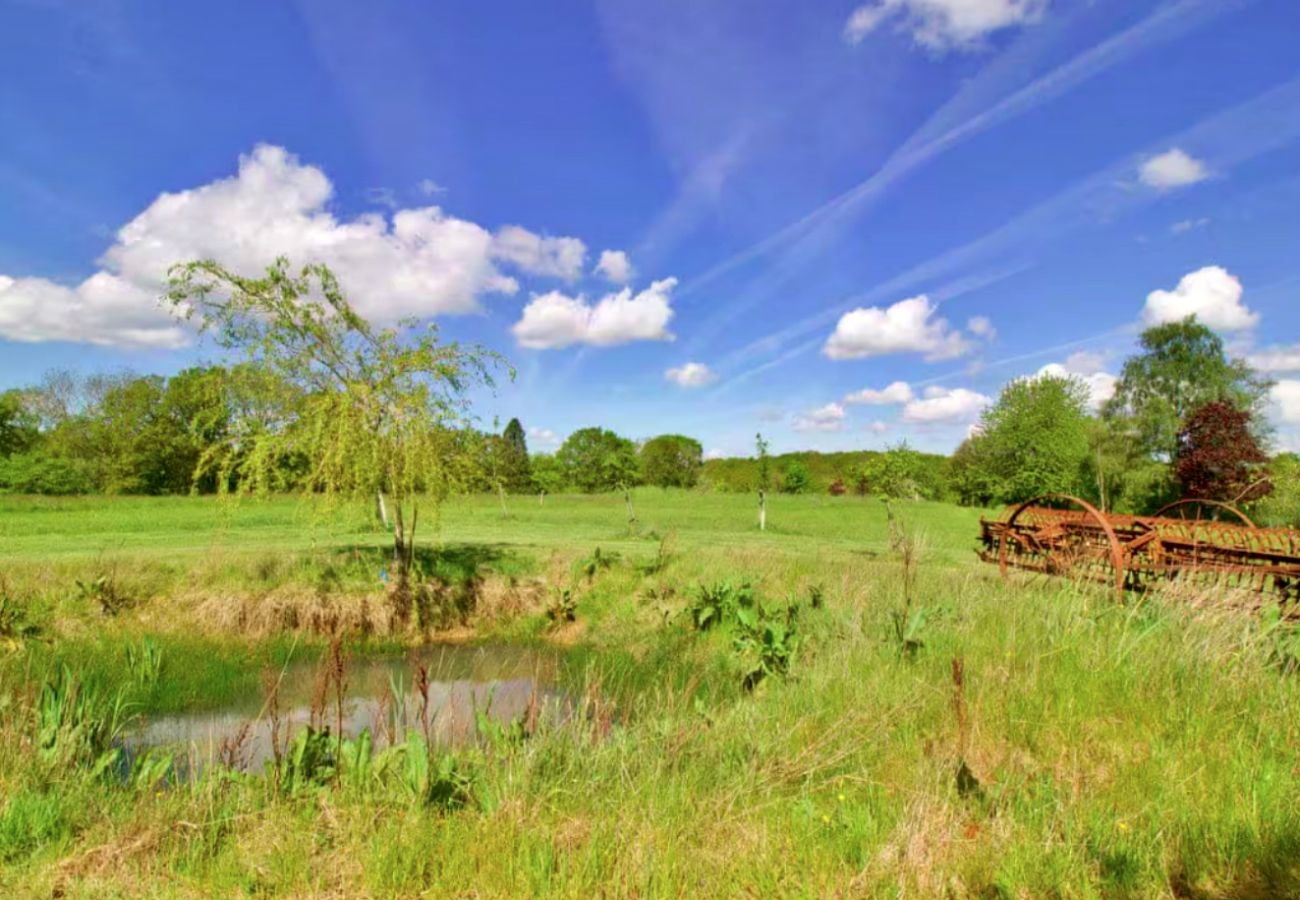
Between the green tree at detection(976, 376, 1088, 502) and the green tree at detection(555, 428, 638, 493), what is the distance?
3226 centimetres

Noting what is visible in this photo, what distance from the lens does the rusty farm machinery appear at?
7.42m

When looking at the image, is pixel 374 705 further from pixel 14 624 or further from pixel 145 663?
pixel 14 624

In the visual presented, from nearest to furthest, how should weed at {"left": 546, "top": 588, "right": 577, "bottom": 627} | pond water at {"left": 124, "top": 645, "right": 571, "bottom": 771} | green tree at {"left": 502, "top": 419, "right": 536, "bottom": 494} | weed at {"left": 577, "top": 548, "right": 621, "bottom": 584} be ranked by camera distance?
1. pond water at {"left": 124, "top": 645, "right": 571, "bottom": 771}
2. weed at {"left": 546, "top": 588, "right": 577, "bottom": 627}
3. weed at {"left": 577, "top": 548, "right": 621, "bottom": 584}
4. green tree at {"left": 502, "top": 419, "right": 536, "bottom": 494}

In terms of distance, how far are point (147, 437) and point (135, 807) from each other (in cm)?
5586

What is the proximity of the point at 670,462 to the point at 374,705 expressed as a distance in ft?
249

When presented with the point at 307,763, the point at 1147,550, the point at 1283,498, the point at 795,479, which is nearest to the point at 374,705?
the point at 307,763

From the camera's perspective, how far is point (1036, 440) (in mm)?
43812

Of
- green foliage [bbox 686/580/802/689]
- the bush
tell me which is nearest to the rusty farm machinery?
green foliage [bbox 686/580/802/689]

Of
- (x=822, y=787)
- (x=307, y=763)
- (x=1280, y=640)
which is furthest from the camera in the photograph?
(x=1280, y=640)

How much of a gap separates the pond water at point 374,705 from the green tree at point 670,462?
2706 inches

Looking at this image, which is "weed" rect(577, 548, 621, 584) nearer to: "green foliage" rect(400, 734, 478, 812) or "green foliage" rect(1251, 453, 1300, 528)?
"green foliage" rect(400, 734, 478, 812)

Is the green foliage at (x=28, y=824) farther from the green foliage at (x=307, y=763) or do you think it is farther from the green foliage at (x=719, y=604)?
the green foliage at (x=719, y=604)

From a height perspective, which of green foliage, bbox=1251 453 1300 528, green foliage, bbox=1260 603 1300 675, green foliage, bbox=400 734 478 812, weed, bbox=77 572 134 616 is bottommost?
weed, bbox=77 572 134 616

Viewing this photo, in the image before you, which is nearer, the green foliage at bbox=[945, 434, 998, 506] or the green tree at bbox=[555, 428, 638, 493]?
the green foliage at bbox=[945, 434, 998, 506]
